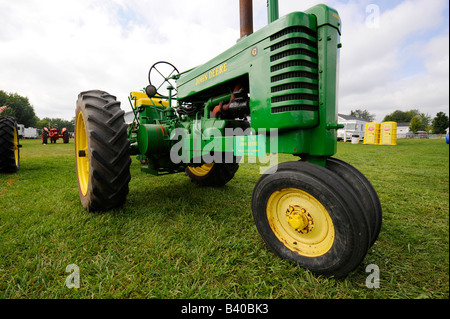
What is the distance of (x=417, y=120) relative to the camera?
34438 millimetres

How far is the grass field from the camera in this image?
4.29 ft

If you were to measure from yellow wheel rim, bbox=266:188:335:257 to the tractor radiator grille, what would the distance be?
0.62 metres

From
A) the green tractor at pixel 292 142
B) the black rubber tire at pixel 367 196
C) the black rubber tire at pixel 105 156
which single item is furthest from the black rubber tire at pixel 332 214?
the black rubber tire at pixel 105 156

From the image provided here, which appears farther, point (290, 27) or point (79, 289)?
point (290, 27)

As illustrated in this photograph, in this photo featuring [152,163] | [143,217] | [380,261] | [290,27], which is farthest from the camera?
[152,163]

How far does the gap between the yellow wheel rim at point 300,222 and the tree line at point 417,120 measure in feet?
2.48

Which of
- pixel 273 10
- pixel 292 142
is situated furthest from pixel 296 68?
pixel 273 10

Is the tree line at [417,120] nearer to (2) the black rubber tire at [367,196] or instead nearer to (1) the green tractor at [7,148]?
(2) the black rubber tire at [367,196]

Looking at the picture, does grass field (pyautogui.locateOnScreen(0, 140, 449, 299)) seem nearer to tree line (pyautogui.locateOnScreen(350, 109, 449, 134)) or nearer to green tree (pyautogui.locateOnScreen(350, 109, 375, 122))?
tree line (pyautogui.locateOnScreen(350, 109, 449, 134))
